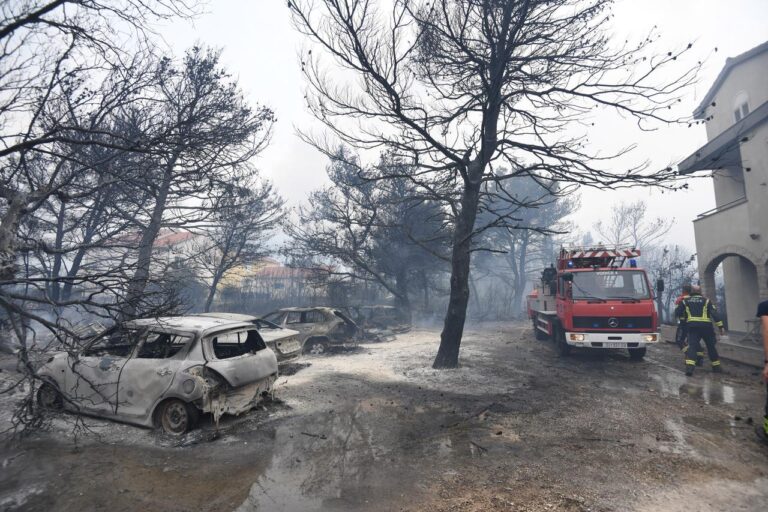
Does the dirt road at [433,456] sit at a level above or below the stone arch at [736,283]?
below

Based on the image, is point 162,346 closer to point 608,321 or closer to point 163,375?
point 163,375

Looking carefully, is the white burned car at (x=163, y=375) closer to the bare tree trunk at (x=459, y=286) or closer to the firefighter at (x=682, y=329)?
the bare tree trunk at (x=459, y=286)

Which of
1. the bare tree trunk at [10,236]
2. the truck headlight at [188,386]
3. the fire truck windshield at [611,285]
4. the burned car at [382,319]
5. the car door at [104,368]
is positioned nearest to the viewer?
the bare tree trunk at [10,236]

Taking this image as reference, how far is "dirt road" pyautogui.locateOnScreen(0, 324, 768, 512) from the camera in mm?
3641

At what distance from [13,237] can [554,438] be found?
270 inches

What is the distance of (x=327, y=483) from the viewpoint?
3986 millimetres

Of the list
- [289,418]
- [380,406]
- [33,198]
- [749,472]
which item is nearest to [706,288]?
[749,472]

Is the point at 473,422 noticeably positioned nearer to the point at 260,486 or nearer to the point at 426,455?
the point at 426,455

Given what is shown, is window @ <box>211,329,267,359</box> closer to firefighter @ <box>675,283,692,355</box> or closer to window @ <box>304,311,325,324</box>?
window @ <box>304,311,325,324</box>

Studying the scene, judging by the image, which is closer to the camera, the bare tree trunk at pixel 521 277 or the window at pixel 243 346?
the window at pixel 243 346

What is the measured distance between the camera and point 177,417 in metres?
5.21

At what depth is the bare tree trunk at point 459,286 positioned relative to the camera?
9320mm

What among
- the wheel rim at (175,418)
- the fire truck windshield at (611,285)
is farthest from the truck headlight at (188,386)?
the fire truck windshield at (611,285)

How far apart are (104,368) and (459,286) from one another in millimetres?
7050
